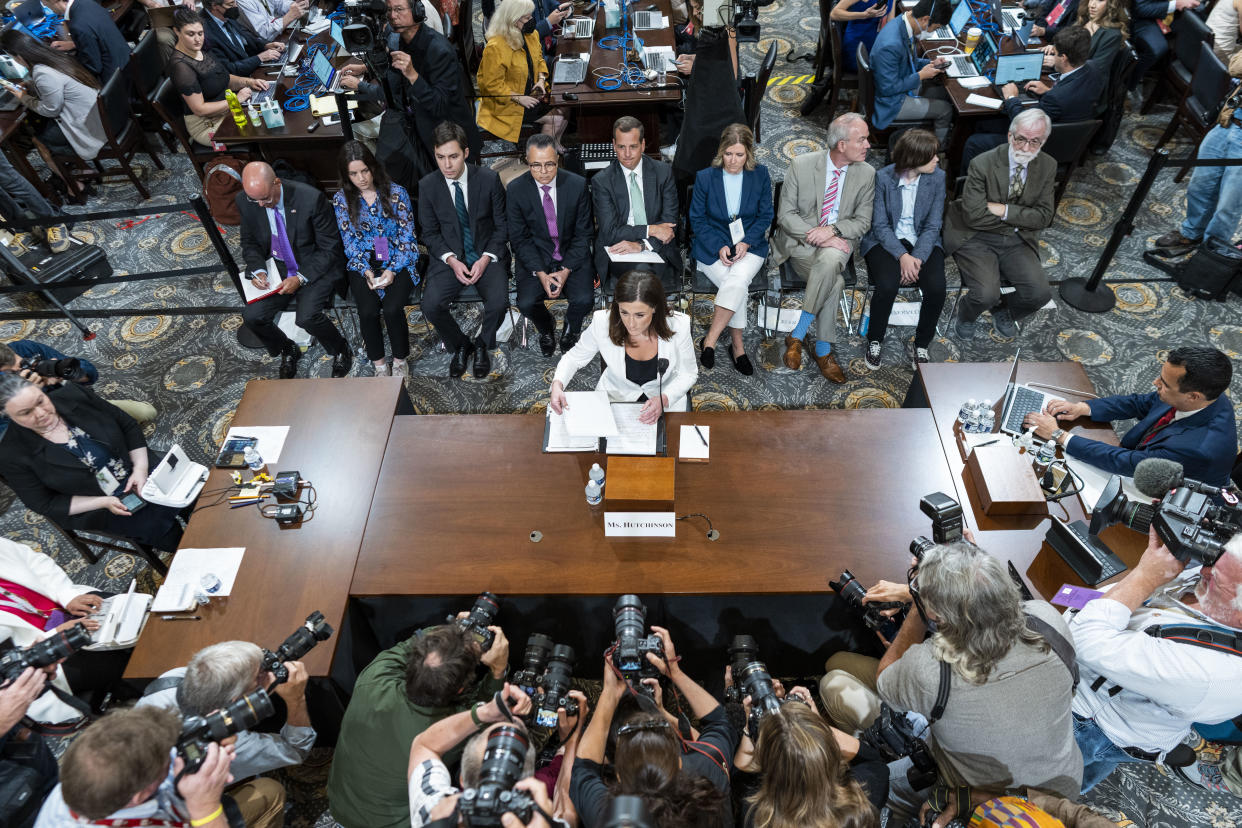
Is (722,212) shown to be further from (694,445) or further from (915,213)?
(694,445)

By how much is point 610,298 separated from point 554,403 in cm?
158

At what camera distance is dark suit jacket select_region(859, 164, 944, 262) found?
4453 mm

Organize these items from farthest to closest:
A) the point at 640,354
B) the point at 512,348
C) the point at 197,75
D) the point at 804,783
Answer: the point at 197,75 < the point at 512,348 < the point at 640,354 < the point at 804,783

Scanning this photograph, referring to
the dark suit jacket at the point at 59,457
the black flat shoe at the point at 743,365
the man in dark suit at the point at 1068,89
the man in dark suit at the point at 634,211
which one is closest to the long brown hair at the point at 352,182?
the man in dark suit at the point at 634,211

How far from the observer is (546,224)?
4.63 metres

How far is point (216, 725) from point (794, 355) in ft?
12.0

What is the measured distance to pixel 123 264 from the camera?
5801 mm

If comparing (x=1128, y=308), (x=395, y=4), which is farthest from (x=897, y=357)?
(x=395, y=4)

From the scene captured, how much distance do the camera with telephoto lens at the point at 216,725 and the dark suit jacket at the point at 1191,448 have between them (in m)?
3.21

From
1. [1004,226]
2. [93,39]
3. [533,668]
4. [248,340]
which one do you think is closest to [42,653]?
[533,668]

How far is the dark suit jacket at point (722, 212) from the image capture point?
448 cm

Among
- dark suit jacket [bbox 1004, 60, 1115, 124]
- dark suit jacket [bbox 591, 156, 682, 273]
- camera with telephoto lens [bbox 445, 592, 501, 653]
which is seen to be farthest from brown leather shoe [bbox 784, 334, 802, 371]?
camera with telephoto lens [bbox 445, 592, 501, 653]

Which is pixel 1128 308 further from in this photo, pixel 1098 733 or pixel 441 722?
pixel 441 722

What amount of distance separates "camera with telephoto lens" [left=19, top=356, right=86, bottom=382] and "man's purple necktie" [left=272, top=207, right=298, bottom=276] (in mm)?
1314
